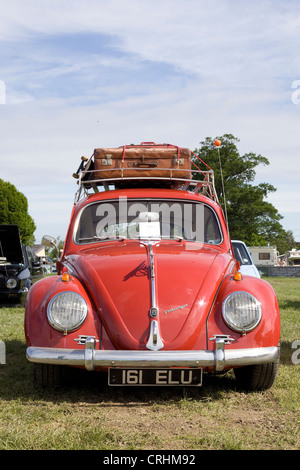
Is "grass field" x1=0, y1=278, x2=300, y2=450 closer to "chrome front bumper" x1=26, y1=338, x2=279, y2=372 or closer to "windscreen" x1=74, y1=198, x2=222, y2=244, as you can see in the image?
"chrome front bumper" x1=26, y1=338, x2=279, y2=372

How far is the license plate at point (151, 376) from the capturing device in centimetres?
400

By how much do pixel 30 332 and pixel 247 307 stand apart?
1.68m

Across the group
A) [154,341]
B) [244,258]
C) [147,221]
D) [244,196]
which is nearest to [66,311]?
[154,341]

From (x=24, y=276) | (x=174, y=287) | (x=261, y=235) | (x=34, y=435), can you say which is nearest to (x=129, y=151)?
(x=174, y=287)

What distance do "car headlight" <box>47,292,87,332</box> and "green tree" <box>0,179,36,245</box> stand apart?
145ft

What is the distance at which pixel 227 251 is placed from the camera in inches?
219

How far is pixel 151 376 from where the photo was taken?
400 centimetres

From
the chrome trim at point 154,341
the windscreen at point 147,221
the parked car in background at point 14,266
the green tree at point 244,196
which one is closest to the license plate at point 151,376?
the chrome trim at point 154,341

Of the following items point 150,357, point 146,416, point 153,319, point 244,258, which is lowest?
point 146,416

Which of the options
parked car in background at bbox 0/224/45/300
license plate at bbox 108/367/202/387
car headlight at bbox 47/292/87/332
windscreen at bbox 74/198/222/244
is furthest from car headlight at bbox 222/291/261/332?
parked car in background at bbox 0/224/45/300

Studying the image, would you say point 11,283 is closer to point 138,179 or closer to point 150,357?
point 138,179

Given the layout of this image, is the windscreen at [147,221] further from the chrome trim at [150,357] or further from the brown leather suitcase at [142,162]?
the chrome trim at [150,357]

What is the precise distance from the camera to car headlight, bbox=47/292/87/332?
4.17m
